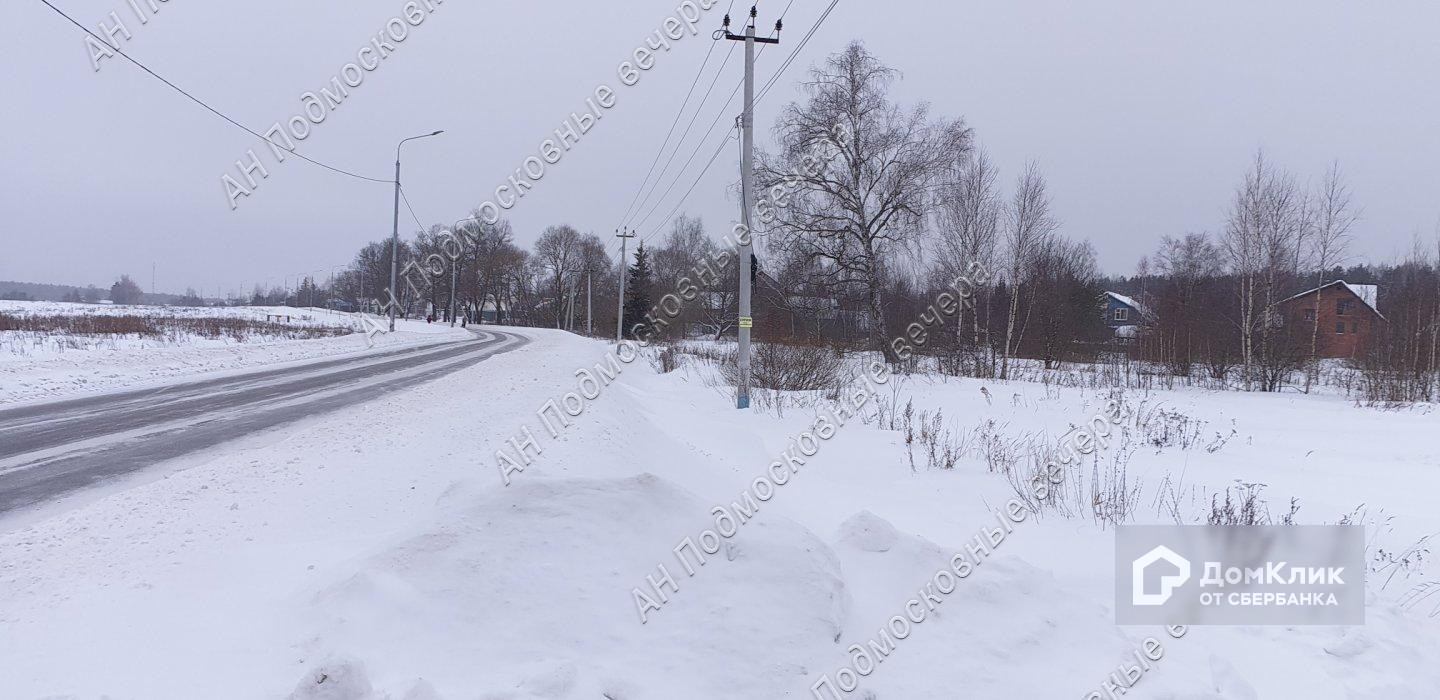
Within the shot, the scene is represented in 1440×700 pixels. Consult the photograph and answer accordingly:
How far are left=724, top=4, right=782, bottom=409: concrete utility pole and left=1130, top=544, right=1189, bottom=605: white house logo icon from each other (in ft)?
24.3

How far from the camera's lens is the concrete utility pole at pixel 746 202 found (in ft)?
37.1

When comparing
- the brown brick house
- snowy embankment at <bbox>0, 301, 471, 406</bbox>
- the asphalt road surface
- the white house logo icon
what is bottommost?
the white house logo icon

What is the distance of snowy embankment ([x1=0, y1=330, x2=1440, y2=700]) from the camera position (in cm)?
262

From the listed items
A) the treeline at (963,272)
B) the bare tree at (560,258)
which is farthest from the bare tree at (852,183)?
the bare tree at (560,258)

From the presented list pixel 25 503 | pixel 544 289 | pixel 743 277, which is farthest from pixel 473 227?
pixel 25 503

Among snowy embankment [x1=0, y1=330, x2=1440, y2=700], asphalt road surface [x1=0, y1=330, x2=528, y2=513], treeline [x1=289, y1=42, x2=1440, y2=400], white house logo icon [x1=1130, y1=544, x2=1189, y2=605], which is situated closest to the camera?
snowy embankment [x1=0, y1=330, x2=1440, y2=700]

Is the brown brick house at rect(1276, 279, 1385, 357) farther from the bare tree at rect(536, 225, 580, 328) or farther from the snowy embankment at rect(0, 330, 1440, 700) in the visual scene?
the bare tree at rect(536, 225, 580, 328)

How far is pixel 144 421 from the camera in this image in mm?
7961

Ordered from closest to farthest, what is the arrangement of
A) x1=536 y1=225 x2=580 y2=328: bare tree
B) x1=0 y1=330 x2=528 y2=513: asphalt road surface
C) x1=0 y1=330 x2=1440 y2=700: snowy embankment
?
1. x1=0 y1=330 x2=1440 y2=700: snowy embankment
2. x1=0 y1=330 x2=528 y2=513: asphalt road surface
3. x1=536 y1=225 x2=580 y2=328: bare tree

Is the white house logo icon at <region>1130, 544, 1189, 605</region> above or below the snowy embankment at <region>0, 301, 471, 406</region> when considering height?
below

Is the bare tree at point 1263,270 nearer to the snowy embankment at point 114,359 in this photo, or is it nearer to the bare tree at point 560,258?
the snowy embankment at point 114,359

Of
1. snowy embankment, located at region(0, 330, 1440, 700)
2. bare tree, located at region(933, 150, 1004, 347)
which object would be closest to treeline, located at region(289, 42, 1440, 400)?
bare tree, located at region(933, 150, 1004, 347)

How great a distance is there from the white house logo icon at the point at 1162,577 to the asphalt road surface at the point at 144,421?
24.0 ft

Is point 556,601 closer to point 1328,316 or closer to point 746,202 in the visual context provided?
point 746,202
